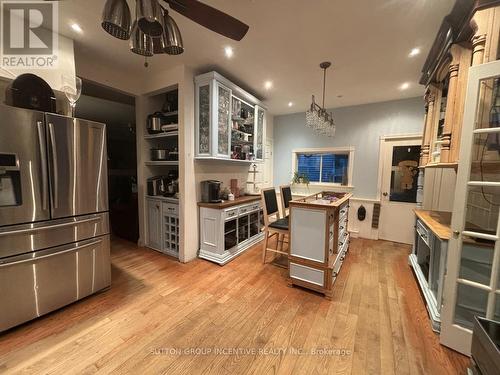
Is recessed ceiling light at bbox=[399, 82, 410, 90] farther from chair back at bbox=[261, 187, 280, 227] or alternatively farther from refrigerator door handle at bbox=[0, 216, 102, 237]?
refrigerator door handle at bbox=[0, 216, 102, 237]

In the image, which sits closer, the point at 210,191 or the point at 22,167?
the point at 22,167

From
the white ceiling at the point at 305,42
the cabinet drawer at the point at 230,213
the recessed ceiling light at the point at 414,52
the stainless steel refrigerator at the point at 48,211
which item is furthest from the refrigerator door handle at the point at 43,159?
the recessed ceiling light at the point at 414,52

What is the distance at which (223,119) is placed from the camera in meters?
2.93

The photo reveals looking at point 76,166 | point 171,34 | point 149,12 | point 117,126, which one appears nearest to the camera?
point 149,12

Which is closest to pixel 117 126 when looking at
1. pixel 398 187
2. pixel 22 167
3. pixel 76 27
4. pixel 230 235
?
pixel 76 27

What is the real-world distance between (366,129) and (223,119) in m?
2.89

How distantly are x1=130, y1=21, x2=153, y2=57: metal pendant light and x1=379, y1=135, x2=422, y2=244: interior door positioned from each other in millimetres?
4079

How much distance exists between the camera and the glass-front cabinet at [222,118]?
271 cm

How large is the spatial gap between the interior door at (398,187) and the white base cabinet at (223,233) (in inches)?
107

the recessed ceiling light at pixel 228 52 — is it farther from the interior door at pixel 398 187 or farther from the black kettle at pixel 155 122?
the interior door at pixel 398 187

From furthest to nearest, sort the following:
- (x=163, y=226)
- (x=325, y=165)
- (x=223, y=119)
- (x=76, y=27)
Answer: (x=325, y=165), (x=163, y=226), (x=223, y=119), (x=76, y=27)

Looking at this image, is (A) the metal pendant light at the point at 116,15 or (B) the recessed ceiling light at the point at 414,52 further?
(B) the recessed ceiling light at the point at 414,52

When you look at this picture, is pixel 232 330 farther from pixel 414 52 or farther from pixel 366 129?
pixel 366 129

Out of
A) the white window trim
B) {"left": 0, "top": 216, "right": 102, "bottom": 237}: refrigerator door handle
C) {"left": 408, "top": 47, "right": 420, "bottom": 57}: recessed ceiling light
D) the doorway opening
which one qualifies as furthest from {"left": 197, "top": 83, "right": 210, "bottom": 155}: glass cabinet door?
the white window trim
